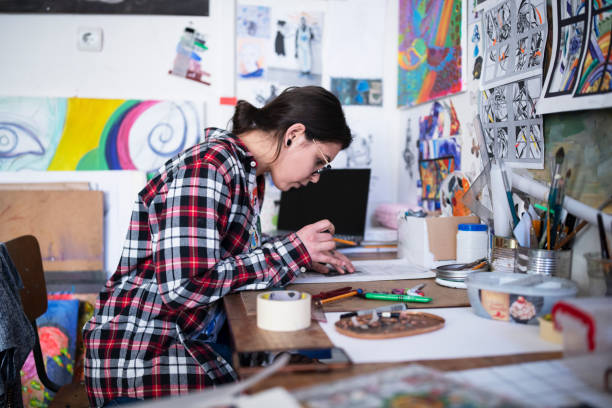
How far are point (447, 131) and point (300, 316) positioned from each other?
101 cm

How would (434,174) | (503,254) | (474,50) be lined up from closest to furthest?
(503,254)
(474,50)
(434,174)

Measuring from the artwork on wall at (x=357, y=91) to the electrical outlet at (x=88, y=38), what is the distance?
901 mm

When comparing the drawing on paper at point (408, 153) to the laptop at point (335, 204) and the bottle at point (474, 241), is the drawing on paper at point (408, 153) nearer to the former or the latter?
the laptop at point (335, 204)

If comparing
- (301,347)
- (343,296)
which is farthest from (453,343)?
(343,296)

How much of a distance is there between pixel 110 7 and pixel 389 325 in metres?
1.70

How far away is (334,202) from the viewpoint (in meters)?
1.81

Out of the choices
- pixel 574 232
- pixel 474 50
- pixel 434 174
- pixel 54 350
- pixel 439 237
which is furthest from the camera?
pixel 54 350

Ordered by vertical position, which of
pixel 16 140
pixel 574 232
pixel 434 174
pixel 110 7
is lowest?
pixel 574 232

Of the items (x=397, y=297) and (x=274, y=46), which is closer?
(x=397, y=297)

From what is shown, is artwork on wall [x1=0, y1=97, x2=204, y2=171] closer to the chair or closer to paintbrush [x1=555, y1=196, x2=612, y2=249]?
the chair

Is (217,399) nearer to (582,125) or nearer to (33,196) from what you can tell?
(582,125)

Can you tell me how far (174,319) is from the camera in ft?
3.45

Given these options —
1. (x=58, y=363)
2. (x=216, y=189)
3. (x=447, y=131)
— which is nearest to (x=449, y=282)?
(x=216, y=189)

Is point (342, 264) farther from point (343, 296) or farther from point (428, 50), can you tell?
point (428, 50)
